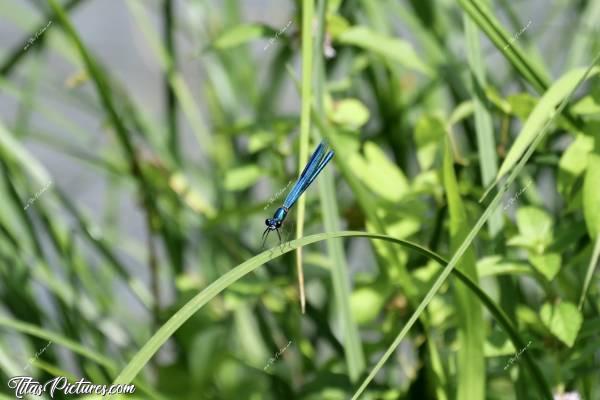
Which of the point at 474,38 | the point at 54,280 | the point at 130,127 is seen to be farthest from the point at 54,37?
the point at 474,38

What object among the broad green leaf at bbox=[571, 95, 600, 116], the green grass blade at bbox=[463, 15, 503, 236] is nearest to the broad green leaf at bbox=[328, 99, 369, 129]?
the green grass blade at bbox=[463, 15, 503, 236]

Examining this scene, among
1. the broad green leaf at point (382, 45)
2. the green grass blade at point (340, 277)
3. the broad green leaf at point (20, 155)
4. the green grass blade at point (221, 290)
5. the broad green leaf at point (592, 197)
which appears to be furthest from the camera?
the broad green leaf at point (20, 155)

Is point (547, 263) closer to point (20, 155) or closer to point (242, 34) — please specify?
point (242, 34)

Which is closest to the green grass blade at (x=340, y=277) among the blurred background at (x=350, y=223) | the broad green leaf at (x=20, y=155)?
the blurred background at (x=350, y=223)

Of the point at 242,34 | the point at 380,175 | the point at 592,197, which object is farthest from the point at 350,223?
the point at 592,197

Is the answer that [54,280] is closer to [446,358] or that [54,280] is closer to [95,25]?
[446,358]

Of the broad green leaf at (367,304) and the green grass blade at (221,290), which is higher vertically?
the broad green leaf at (367,304)

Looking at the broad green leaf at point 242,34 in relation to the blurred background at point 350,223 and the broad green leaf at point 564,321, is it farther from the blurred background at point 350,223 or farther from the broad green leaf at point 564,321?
the broad green leaf at point 564,321

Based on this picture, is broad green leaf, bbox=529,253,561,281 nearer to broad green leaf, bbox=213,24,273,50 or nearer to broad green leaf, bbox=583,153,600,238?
broad green leaf, bbox=583,153,600,238
